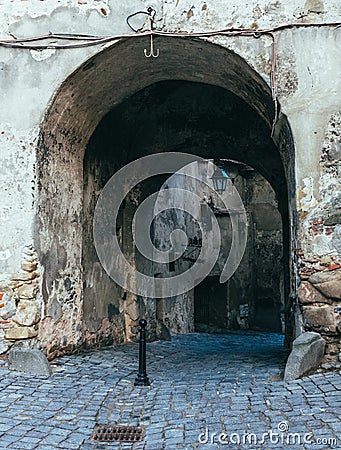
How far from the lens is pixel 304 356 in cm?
448

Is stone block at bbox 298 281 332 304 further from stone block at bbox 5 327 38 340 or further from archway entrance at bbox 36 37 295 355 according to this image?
stone block at bbox 5 327 38 340

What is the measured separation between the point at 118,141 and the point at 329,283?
407cm

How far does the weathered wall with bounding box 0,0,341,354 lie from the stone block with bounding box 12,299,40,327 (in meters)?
0.02

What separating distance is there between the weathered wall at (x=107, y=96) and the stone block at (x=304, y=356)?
144mm

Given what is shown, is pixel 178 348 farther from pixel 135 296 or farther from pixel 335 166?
pixel 335 166

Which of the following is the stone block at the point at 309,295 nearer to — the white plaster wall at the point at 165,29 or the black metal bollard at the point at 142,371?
the white plaster wall at the point at 165,29

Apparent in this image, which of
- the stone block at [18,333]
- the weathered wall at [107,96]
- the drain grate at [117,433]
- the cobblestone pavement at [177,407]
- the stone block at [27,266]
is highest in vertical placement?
the weathered wall at [107,96]

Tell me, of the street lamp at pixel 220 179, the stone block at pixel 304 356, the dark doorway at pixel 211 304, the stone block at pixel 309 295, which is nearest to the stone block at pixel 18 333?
the stone block at pixel 304 356

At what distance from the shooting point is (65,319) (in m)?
5.95

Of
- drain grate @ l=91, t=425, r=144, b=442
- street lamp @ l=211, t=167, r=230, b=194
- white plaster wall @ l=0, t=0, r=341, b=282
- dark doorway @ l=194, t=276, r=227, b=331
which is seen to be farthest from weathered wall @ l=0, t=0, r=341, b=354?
dark doorway @ l=194, t=276, r=227, b=331

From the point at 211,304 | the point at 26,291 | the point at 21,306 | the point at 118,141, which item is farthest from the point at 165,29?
the point at 211,304

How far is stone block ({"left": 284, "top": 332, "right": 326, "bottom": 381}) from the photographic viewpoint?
4.47 metres

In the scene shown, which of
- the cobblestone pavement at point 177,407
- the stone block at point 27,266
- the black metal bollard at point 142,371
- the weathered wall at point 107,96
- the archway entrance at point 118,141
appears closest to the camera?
the cobblestone pavement at point 177,407

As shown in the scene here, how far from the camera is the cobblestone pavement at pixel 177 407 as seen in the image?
3.26 m
